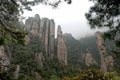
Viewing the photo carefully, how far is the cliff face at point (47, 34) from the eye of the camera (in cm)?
7538

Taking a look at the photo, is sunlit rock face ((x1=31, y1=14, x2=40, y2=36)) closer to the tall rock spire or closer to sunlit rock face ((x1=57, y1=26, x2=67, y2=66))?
the tall rock spire

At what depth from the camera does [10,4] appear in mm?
8367

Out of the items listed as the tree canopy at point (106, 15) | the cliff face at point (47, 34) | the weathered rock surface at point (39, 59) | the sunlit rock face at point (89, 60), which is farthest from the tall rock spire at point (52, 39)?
the tree canopy at point (106, 15)

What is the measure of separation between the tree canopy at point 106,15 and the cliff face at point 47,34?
65.2m

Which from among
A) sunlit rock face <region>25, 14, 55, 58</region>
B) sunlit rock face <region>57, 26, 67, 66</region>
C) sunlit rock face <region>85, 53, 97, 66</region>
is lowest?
sunlit rock face <region>85, 53, 97, 66</region>

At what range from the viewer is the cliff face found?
2968 inches

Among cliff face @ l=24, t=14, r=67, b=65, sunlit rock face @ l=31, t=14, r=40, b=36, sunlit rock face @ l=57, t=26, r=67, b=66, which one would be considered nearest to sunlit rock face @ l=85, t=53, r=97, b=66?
cliff face @ l=24, t=14, r=67, b=65

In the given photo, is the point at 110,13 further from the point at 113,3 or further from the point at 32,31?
the point at 32,31

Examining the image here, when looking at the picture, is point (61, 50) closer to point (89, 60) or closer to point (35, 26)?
point (35, 26)

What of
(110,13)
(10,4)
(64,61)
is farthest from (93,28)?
(64,61)

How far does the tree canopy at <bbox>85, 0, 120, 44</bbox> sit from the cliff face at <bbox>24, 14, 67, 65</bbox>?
65204 mm

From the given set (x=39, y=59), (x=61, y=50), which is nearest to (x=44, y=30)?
(x=61, y=50)

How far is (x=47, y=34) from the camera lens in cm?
8269

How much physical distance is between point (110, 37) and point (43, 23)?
78508 mm
